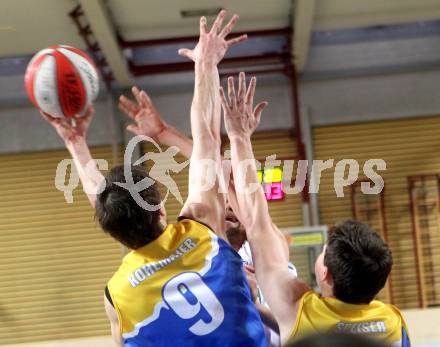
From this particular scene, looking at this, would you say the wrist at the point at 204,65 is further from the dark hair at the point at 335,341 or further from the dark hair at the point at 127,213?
the dark hair at the point at 335,341

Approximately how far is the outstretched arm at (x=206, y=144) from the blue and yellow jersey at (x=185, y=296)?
13cm

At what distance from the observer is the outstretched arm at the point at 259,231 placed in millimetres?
2266

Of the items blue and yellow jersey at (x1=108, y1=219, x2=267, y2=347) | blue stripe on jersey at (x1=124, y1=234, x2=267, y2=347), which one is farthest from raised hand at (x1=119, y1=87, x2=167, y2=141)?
blue stripe on jersey at (x1=124, y1=234, x2=267, y2=347)

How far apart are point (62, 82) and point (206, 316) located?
2.00 meters

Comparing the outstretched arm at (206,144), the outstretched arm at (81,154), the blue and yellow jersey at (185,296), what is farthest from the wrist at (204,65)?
the blue and yellow jersey at (185,296)

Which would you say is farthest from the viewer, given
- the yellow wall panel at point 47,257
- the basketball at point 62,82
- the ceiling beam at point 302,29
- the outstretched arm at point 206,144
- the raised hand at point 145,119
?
the yellow wall panel at point 47,257

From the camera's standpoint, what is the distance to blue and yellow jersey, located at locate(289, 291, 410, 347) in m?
2.16

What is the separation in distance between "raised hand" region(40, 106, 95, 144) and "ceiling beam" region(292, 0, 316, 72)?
5.70m

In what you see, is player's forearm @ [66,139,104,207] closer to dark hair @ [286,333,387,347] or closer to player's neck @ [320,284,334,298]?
player's neck @ [320,284,334,298]

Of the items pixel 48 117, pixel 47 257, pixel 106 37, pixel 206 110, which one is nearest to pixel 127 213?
pixel 206 110

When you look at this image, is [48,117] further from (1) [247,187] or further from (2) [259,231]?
(2) [259,231]

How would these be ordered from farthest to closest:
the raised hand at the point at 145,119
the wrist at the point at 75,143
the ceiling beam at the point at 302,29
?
the ceiling beam at the point at 302,29, the raised hand at the point at 145,119, the wrist at the point at 75,143

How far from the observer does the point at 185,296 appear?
2158 millimetres

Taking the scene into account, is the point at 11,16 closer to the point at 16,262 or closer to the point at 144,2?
the point at 144,2
